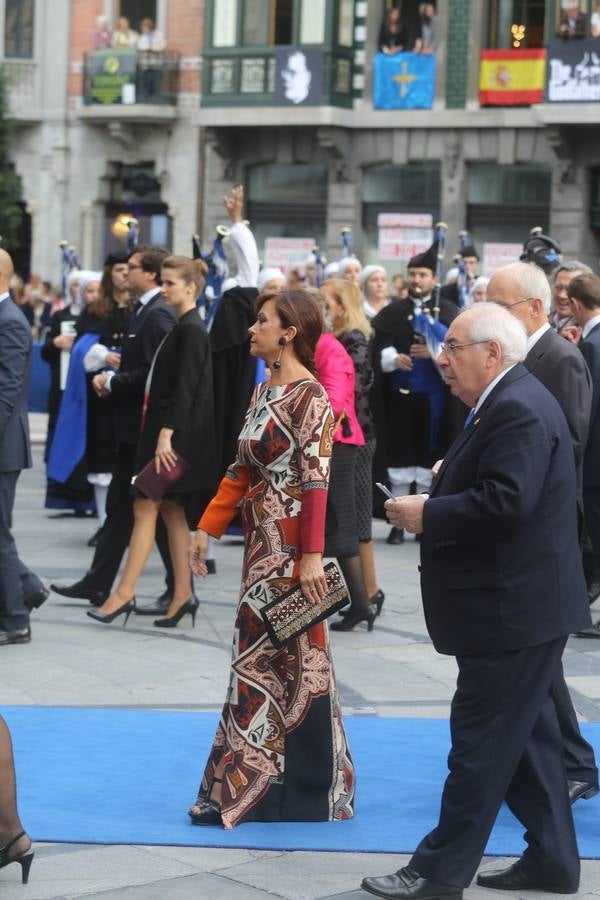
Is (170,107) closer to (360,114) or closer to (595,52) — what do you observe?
→ (360,114)

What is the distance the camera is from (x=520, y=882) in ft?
18.0

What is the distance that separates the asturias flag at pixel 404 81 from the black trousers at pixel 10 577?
2377 cm

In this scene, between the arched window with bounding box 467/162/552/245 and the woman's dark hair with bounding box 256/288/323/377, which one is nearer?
the woman's dark hair with bounding box 256/288/323/377

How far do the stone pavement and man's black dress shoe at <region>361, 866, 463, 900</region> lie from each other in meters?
0.13

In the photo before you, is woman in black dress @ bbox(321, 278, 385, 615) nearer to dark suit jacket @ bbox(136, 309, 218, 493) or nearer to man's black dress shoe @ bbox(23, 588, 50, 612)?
dark suit jacket @ bbox(136, 309, 218, 493)

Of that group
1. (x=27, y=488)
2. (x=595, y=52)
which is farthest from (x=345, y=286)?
(x=595, y=52)

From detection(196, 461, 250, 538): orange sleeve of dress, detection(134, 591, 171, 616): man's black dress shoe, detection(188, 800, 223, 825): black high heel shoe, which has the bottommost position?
detection(134, 591, 171, 616): man's black dress shoe

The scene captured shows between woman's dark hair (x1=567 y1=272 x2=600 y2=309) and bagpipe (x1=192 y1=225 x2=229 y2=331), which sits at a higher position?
woman's dark hair (x1=567 y1=272 x2=600 y2=309)

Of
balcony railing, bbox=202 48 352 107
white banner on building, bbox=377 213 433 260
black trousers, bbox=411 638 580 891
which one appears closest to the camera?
black trousers, bbox=411 638 580 891

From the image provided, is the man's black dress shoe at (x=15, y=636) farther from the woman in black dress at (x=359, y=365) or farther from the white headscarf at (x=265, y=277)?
the white headscarf at (x=265, y=277)

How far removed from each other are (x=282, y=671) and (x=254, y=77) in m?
28.1

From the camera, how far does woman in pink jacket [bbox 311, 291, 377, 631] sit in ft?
29.0

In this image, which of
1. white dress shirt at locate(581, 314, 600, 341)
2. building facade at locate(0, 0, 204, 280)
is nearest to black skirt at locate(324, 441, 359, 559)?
white dress shirt at locate(581, 314, 600, 341)

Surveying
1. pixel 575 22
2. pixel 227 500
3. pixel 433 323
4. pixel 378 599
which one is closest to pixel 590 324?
pixel 378 599
